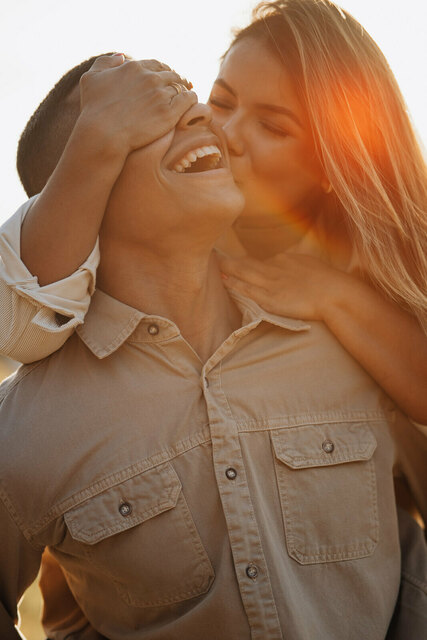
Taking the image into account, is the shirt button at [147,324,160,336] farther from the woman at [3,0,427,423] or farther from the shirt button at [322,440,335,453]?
the shirt button at [322,440,335,453]

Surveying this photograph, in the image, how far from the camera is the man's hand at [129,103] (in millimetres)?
2033

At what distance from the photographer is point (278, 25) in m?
2.76

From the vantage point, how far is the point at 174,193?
84.4 inches

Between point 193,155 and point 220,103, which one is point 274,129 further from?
point 193,155

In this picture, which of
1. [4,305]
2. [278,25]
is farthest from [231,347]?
[278,25]

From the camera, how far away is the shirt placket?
6.39 feet

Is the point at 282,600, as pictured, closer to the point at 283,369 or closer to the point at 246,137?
the point at 283,369

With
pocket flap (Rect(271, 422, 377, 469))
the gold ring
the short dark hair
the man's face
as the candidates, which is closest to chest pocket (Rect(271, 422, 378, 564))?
pocket flap (Rect(271, 422, 377, 469))

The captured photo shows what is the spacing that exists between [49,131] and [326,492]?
1786 mm

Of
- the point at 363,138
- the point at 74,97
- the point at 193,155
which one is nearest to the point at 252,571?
the point at 193,155

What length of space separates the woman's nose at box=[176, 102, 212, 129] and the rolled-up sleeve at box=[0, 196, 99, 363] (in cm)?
59

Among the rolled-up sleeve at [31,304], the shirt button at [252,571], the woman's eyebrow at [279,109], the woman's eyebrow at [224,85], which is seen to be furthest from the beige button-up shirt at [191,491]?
the woman's eyebrow at [224,85]

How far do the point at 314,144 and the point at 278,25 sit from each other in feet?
1.82

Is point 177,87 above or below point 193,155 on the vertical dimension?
above
